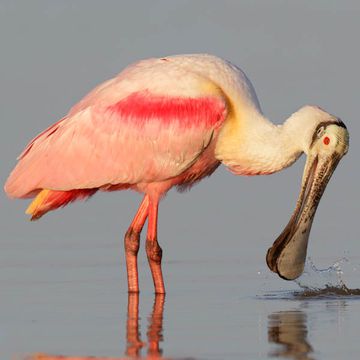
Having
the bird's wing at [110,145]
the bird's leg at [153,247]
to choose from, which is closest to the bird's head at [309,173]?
the bird's leg at [153,247]

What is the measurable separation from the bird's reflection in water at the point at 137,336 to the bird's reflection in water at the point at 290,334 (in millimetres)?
865

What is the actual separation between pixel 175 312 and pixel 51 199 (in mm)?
3365

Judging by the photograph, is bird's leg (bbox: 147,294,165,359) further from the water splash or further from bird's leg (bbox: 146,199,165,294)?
the water splash

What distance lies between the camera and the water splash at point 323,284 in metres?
15.5

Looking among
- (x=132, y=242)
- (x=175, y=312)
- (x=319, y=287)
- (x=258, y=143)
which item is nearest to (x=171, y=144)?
(x=258, y=143)

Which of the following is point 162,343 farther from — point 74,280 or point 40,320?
point 74,280

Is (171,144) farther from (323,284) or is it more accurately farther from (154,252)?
(323,284)

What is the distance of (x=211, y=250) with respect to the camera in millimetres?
20125

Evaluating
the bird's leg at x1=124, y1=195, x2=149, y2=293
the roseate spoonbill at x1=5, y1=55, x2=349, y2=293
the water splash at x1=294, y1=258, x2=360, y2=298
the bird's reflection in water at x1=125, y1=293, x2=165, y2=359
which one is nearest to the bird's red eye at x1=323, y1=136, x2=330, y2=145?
the roseate spoonbill at x1=5, y1=55, x2=349, y2=293

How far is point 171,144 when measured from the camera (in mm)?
16328

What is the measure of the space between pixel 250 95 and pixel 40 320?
4103 mm

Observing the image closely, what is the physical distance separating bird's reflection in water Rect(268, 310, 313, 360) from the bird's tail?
12.5 ft

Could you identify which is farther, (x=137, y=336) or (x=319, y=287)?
(x=319, y=287)

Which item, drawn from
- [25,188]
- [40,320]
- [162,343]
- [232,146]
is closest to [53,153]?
[25,188]
